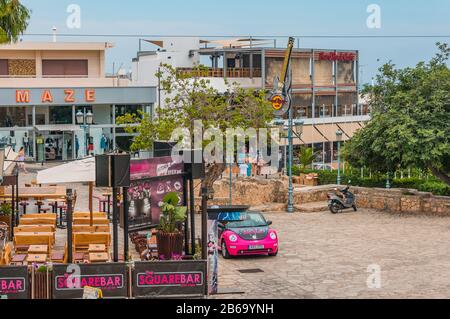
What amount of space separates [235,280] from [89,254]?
330 centimetres

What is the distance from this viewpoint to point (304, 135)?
62.5 meters

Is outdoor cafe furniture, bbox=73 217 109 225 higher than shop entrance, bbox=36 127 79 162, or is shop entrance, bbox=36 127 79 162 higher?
shop entrance, bbox=36 127 79 162

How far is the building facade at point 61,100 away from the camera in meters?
52.2

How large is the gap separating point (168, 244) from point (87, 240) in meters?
3.05

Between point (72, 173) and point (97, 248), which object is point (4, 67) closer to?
point (97, 248)

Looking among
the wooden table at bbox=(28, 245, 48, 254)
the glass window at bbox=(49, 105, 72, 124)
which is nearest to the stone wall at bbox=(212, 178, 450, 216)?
the wooden table at bbox=(28, 245, 48, 254)

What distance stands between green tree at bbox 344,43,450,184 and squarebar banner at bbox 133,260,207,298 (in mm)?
15996

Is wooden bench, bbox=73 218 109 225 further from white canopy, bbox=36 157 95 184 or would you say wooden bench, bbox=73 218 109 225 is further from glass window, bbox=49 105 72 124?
glass window, bbox=49 105 72 124

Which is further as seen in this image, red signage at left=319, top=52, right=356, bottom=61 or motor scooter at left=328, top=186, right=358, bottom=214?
red signage at left=319, top=52, right=356, bottom=61

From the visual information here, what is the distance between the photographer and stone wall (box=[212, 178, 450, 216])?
1208 inches

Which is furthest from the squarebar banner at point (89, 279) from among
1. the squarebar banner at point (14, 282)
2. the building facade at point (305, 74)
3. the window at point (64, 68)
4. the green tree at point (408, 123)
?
the building facade at point (305, 74)

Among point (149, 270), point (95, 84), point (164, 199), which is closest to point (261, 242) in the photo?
point (164, 199)

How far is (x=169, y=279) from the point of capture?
14742mm

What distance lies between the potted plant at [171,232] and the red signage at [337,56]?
5879 centimetres
